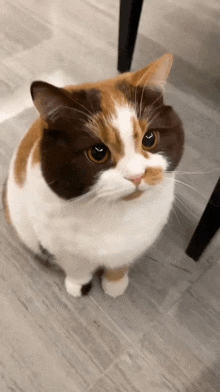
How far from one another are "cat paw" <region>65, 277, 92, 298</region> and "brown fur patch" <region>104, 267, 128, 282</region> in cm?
6

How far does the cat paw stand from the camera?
886 millimetres

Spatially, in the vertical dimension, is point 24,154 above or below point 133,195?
Result: below

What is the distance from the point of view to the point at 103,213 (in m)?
0.59

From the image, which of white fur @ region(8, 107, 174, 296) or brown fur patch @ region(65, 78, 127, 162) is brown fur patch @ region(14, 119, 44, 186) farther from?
brown fur patch @ region(65, 78, 127, 162)

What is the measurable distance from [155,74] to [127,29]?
2.88 ft

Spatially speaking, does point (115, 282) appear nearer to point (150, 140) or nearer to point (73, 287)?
point (73, 287)

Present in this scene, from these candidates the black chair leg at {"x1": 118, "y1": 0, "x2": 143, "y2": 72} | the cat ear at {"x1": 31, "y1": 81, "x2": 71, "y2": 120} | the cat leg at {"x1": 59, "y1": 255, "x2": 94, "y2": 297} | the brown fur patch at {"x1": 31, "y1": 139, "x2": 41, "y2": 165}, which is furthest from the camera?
the black chair leg at {"x1": 118, "y1": 0, "x2": 143, "y2": 72}

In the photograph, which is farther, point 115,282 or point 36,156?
point 115,282

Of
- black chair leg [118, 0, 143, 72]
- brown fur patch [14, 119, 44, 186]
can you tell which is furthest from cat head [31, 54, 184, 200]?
black chair leg [118, 0, 143, 72]

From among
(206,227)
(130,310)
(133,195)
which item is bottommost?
(130,310)

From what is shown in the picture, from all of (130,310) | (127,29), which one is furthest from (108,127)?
(127,29)

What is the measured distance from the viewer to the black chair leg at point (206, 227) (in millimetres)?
787

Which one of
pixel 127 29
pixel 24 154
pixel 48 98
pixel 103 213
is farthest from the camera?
pixel 127 29

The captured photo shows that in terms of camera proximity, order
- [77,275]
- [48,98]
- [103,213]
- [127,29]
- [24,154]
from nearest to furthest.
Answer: [48,98] < [103,213] < [24,154] < [77,275] < [127,29]
